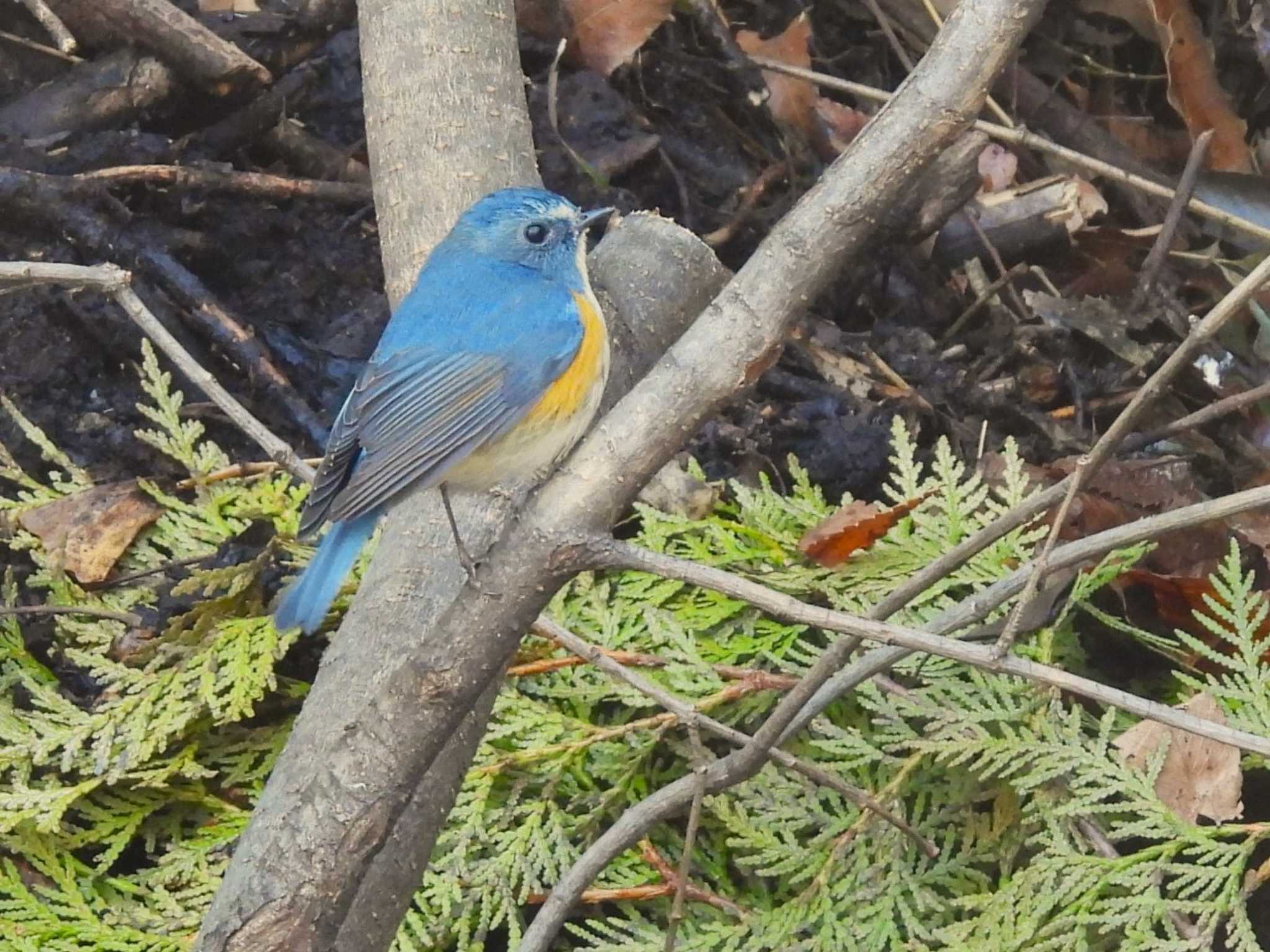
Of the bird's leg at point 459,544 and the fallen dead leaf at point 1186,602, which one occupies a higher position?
the bird's leg at point 459,544

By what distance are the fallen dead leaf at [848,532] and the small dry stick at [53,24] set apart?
1.70 meters

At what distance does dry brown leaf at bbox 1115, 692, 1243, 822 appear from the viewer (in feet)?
6.34

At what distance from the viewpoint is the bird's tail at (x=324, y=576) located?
2.00 m

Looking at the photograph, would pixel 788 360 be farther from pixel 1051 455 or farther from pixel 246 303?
pixel 246 303

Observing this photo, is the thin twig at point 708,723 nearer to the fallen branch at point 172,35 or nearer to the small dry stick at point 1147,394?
the small dry stick at point 1147,394

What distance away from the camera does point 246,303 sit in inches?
120

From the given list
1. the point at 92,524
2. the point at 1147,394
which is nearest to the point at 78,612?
the point at 92,524

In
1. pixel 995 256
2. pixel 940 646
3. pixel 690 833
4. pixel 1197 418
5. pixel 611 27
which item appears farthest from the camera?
pixel 611 27

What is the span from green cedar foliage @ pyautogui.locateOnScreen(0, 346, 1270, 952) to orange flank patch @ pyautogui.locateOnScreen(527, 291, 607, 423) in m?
0.33

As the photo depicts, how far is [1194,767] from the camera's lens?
198 cm

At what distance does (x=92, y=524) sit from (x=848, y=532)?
1396 mm

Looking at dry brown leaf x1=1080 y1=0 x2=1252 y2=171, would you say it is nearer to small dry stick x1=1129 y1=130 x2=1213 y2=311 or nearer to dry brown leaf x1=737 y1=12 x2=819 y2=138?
small dry stick x1=1129 y1=130 x2=1213 y2=311

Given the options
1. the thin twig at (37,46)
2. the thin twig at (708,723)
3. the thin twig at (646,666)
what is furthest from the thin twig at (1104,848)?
the thin twig at (37,46)

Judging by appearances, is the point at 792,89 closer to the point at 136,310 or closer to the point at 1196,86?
the point at 1196,86
